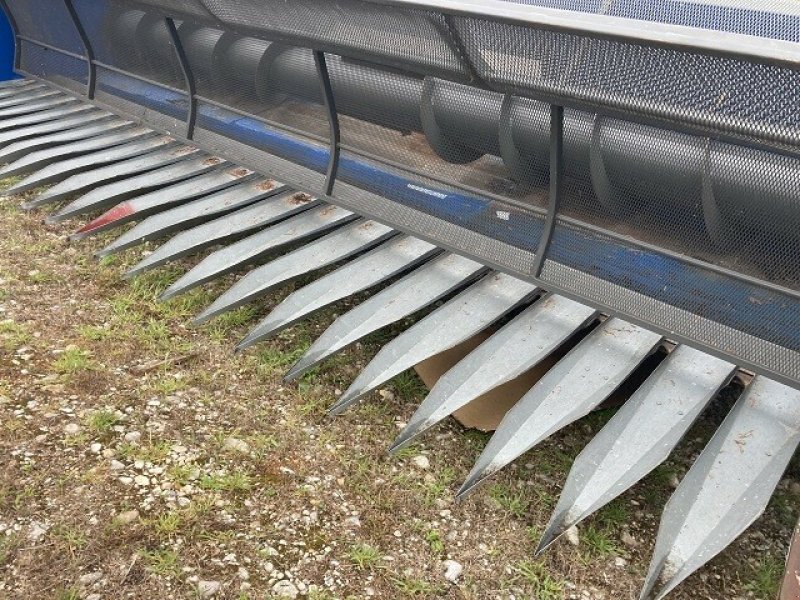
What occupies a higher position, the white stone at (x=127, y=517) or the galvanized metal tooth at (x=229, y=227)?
the galvanized metal tooth at (x=229, y=227)

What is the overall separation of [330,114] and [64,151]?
1481mm

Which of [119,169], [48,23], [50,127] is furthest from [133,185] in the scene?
[48,23]

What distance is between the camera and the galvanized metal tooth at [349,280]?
2658 mm

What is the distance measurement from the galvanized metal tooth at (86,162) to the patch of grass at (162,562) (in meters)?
2.11

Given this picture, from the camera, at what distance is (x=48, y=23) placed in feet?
14.4

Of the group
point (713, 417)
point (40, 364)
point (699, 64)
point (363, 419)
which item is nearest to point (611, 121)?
point (699, 64)

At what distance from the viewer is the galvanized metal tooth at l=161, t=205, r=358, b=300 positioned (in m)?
2.92

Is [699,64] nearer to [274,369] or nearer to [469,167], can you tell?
[469,167]

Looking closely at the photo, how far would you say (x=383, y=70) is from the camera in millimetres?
2828

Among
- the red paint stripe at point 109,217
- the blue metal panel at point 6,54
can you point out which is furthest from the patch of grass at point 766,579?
the blue metal panel at point 6,54

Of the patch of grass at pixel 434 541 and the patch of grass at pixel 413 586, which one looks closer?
the patch of grass at pixel 413 586

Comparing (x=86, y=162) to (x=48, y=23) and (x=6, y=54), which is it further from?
(x=6, y=54)

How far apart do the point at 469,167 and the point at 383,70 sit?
45 centimetres

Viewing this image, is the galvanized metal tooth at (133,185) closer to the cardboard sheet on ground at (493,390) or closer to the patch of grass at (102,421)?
the patch of grass at (102,421)
